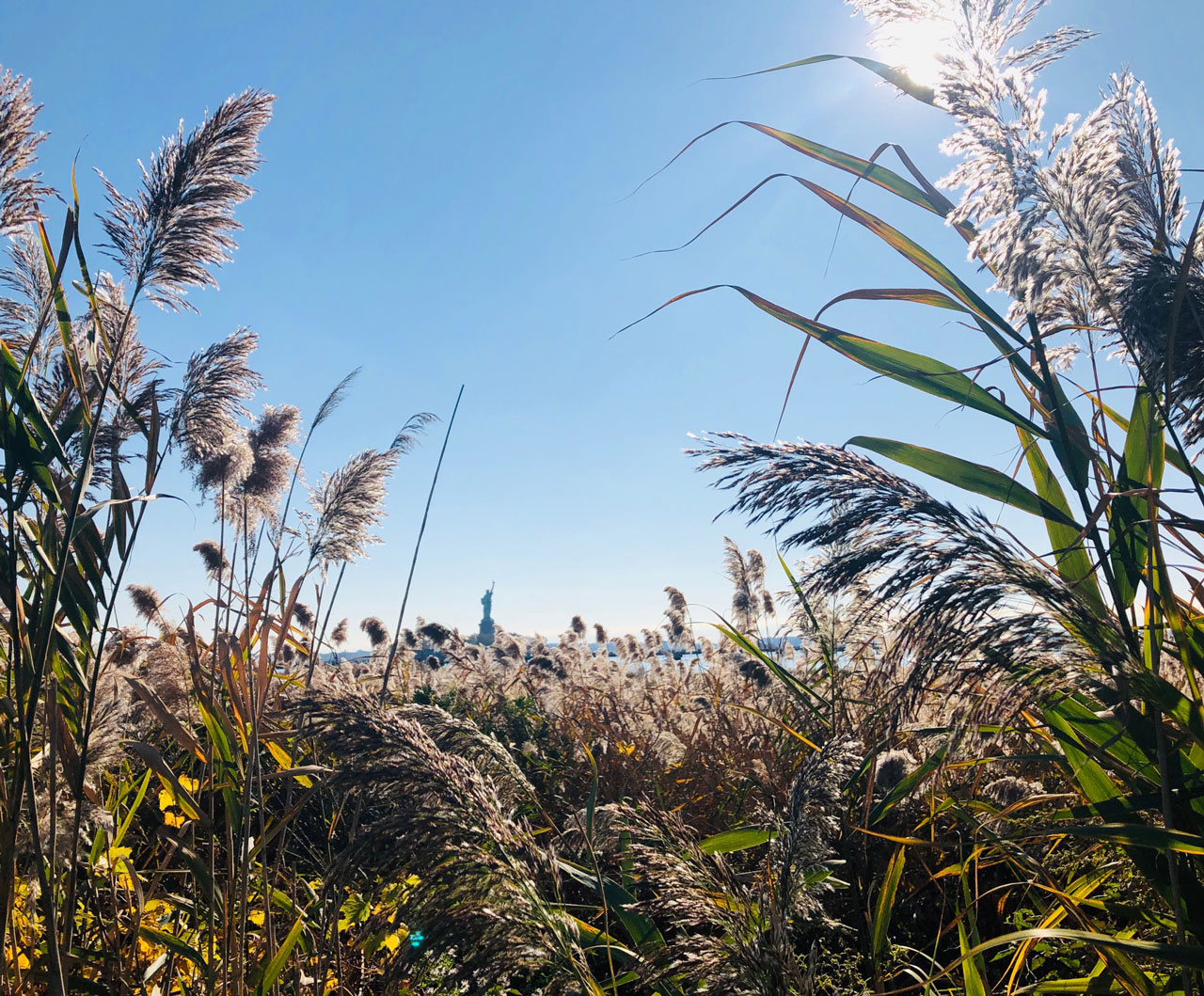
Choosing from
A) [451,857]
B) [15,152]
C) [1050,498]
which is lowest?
A: [451,857]

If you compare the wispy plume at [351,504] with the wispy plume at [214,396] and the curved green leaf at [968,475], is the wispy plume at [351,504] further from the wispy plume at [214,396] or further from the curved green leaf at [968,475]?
the curved green leaf at [968,475]

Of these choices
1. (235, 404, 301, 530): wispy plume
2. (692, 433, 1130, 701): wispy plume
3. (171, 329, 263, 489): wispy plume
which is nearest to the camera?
(692, 433, 1130, 701): wispy plume

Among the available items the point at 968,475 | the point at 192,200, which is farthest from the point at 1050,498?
the point at 192,200

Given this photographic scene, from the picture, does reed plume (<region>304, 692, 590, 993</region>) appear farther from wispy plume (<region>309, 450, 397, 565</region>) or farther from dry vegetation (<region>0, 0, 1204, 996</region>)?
wispy plume (<region>309, 450, 397, 565</region>)

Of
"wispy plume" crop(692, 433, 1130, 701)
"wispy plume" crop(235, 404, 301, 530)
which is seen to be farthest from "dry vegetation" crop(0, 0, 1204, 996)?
"wispy plume" crop(235, 404, 301, 530)

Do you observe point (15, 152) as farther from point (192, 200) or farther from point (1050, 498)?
point (1050, 498)

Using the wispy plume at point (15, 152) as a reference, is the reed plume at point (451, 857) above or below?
below

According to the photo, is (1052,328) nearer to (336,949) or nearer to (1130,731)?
(1130,731)

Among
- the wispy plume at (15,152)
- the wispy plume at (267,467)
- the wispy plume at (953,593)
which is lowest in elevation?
the wispy plume at (953,593)

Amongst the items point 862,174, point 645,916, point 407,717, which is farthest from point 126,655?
point 862,174

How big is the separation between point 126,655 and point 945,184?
4.86 meters

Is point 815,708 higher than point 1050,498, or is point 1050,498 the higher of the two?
point 1050,498

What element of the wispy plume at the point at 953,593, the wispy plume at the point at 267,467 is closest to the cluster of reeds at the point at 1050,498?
the wispy plume at the point at 953,593

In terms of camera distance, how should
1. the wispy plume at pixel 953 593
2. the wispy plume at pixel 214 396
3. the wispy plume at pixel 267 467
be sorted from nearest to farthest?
1. the wispy plume at pixel 953 593
2. the wispy plume at pixel 214 396
3. the wispy plume at pixel 267 467
